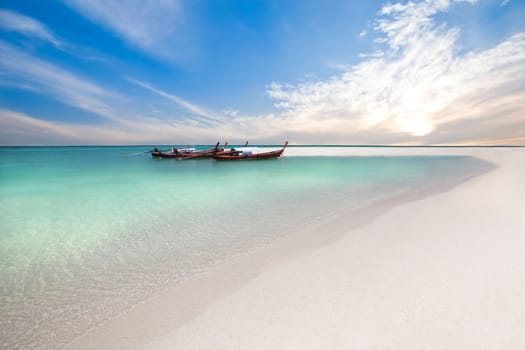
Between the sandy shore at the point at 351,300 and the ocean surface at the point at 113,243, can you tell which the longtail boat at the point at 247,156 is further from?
the sandy shore at the point at 351,300

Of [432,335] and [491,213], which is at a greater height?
[491,213]

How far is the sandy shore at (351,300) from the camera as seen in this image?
6.91 ft

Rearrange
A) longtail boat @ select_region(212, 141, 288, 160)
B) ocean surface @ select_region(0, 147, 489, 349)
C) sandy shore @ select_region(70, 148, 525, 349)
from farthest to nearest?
1. longtail boat @ select_region(212, 141, 288, 160)
2. ocean surface @ select_region(0, 147, 489, 349)
3. sandy shore @ select_region(70, 148, 525, 349)

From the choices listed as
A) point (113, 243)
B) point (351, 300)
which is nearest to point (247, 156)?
point (113, 243)

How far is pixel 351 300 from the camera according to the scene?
2.60m

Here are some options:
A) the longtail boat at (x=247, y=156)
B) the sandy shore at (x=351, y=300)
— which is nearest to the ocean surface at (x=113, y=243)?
the sandy shore at (x=351, y=300)

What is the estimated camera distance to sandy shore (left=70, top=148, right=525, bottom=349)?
2105 millimetres

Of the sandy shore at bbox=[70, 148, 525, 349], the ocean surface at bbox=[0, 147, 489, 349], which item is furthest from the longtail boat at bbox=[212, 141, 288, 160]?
the sandy shore at bbox=[70, 148, 525, 349]

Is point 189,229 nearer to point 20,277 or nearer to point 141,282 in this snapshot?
point 141,282

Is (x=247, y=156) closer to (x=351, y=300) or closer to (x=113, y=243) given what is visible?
(x=113, y=243)

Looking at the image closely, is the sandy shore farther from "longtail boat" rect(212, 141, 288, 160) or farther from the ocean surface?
"longtail boat" rect(212, 141, 288, 160)

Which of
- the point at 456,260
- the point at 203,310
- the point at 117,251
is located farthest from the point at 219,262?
the point at 456,260

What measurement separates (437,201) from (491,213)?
59.6 inches

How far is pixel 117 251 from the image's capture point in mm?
4438
